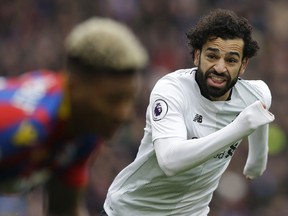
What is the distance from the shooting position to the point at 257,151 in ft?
23.5

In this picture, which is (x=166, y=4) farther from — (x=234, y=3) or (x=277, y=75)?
(x=277, y=75)

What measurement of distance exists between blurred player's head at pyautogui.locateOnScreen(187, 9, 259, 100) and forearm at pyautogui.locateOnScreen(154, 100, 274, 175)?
21.6 inches

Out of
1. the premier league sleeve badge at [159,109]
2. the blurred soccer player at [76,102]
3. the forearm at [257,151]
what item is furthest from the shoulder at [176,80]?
the blurred soccer player at [76,102]

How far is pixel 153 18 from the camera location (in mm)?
15117

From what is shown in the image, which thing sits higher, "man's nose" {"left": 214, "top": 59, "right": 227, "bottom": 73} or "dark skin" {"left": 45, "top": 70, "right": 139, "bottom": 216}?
"dark skin" {"left": 45, "top": 70, "right": 139, "bottom": 216}

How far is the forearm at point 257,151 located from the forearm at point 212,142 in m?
1.08

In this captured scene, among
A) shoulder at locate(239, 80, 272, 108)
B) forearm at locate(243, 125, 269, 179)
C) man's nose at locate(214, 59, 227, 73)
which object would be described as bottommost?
forearm at locate(243, 125, 269, 179)

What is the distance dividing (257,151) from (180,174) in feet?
3.03

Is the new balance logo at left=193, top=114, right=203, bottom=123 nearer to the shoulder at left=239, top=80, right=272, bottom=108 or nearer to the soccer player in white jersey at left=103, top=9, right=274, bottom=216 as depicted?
the soccer player in white jersey at left=103, top=9, right=274, bottom=216

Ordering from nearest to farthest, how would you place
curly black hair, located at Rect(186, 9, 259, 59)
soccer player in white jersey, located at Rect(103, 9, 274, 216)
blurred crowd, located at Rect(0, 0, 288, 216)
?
soccer player in white jersey, located at Rect(103, 9, 274, 216), curly black hair, located at Rect(186, 9, 259, 59), blurred crowd, located at Rect(0, 0, 288, 216)

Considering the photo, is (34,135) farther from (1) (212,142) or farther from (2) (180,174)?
(2) (180,174)

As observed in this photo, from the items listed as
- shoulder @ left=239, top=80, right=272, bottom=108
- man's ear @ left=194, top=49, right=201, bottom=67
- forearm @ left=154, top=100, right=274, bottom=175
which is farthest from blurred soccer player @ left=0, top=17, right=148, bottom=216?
shoulder @ left=239, top=80, right=272, bottom=108

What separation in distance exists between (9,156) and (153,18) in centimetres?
1097

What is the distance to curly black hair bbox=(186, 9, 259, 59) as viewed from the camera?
659cm
